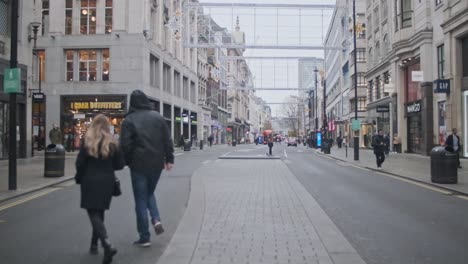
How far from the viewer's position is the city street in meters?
6.16

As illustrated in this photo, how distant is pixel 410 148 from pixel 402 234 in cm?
3017

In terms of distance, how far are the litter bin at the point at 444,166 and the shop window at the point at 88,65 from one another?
31721 mm

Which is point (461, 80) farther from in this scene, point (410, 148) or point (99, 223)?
point (99, 223)

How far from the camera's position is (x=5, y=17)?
2402cm

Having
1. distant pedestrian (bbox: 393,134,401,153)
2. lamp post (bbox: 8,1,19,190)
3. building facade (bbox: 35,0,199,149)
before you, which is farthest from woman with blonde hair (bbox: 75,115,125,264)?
building facade (bbox: 35,0,199,149)

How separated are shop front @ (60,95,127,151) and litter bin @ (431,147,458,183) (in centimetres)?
3038

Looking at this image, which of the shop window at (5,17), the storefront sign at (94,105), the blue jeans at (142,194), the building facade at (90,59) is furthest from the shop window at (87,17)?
the blue jeans at (142,194)

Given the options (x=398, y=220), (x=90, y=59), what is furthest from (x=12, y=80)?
(x=90, y=59)

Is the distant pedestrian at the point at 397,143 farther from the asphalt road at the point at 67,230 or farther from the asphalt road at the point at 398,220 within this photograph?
the asphalt road at the point at 67,230

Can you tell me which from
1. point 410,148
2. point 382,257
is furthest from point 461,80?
point 382,257

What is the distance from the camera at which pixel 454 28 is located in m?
26.1

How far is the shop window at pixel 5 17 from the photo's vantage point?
23.6 m

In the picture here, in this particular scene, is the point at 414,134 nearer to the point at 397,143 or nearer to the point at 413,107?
the point at 397,143

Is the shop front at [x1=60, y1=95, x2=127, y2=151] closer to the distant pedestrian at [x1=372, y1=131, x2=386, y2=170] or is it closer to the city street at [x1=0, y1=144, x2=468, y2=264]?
the distant pedestrian at [x1=372, y1=131, x2=386, y2=170]
